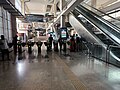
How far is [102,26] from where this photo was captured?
7.93 meters

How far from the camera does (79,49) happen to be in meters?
10.9

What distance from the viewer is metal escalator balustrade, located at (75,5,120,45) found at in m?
6.48

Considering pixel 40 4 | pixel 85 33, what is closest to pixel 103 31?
pixel 85 33

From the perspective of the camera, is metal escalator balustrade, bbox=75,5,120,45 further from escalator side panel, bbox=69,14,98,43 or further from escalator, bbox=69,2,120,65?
escalator side panel, bbox=69,14,98,43

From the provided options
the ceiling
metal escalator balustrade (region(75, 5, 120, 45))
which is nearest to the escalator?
metal escalator balustrade (region(75, 5, 120, 45))

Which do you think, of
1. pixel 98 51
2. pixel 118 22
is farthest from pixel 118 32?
pixel 118 22

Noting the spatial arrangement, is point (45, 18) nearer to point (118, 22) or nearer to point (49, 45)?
point (49, 45)

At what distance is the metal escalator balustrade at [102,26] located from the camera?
6480 millimetres

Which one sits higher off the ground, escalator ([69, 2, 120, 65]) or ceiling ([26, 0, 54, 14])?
ceiling ([26, 0, 54, 14])

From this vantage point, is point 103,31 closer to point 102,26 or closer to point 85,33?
point 102,26

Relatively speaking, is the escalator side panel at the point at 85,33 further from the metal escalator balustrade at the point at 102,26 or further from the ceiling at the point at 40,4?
the ceiling at the point at 40,4

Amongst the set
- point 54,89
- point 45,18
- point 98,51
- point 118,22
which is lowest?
point 54,89

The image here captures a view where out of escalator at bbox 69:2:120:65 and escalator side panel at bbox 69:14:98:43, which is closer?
escalator at bbox 69:2:120:65

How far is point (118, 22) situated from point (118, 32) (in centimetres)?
270
